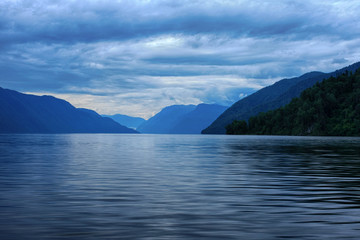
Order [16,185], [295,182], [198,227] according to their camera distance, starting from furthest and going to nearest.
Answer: [295,182]
[16,185]
[198,227]

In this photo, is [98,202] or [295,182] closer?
[98,202]

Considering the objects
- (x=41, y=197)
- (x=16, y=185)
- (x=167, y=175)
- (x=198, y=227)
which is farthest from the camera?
(x=167, y=175)

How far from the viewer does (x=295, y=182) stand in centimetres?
2731

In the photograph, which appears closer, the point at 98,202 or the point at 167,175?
the point at 98,202

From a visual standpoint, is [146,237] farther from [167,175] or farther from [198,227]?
[167,175]

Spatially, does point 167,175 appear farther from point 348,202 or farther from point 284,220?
point 284,220

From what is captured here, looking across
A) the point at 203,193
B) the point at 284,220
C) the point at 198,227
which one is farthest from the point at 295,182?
the point at 198,227

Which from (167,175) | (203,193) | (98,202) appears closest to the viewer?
(98,202)

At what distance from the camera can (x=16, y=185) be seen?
25.0 meters

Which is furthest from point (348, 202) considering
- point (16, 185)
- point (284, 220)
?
point (16, 185)

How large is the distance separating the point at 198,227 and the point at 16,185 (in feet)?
49.7

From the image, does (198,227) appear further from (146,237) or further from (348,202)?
(348,202)

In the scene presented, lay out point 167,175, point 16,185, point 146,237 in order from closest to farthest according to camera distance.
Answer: point 146,237
point 16,185
point 167,175

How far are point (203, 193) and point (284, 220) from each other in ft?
24.9
